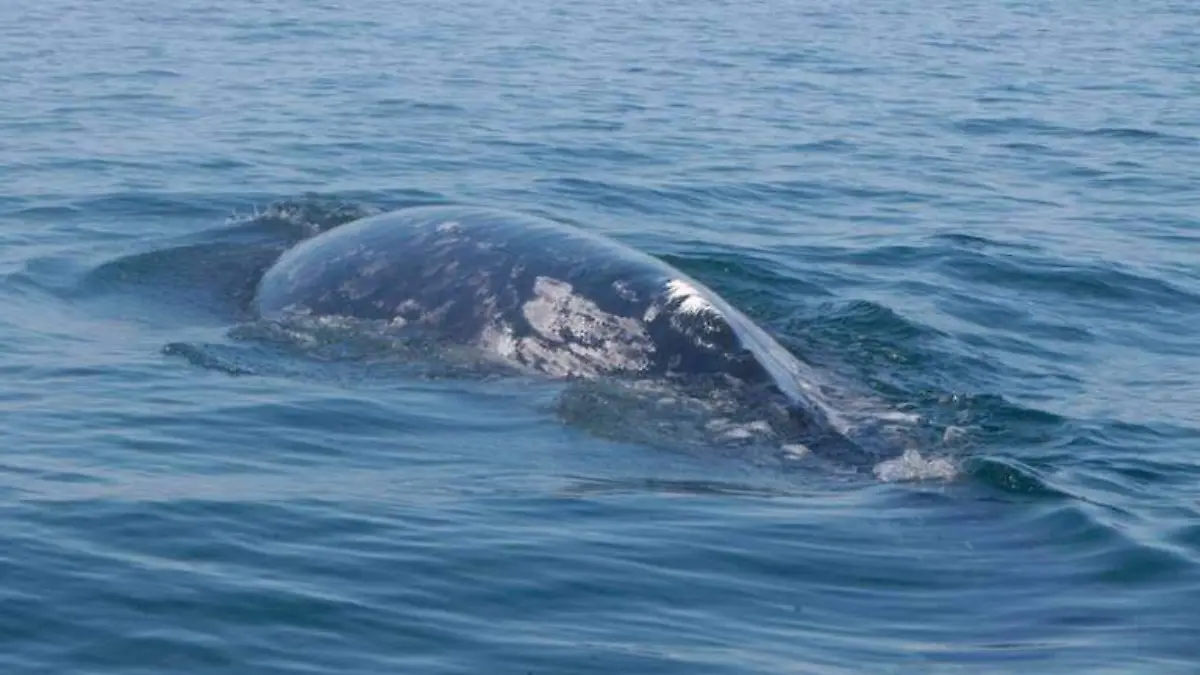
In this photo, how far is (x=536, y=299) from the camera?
11.8 metres

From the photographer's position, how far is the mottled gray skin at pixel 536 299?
11.0 metres

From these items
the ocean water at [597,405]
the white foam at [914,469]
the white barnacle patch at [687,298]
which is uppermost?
the white barnacle patch at [687,298]

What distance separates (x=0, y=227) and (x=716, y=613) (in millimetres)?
9798

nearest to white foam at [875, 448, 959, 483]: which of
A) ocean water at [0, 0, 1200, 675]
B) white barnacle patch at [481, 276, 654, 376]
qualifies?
ocean water at [0, 0, 1200, 675]

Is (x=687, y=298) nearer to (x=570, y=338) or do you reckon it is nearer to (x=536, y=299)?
(x=570, y=338)

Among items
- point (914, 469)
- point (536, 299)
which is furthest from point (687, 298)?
point (914, 469)

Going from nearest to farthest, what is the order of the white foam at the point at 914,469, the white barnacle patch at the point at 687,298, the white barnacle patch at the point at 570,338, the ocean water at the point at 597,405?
1. the ocean water at the point at 597,405
2. the white foam at the point at 914,469
3. the white barnacle patch at the point at 687,298
4. the white barnacle patch at the point at 570,338

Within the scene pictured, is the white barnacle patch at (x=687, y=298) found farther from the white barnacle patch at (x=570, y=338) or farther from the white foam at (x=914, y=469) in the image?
the white foam at (x=914, y=469)

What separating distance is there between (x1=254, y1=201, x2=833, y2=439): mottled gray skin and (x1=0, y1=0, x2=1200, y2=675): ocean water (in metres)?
0.32

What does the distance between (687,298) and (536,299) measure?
0.96 metres

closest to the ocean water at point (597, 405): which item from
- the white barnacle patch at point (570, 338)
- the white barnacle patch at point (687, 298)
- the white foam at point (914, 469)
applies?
the white foam at point (914, 469)

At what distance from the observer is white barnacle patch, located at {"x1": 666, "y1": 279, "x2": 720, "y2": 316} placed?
11.1 m

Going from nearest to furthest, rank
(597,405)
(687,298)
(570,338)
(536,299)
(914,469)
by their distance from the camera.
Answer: (914,469) < (597,405) < (687,298) < (570,338) < (536,299)

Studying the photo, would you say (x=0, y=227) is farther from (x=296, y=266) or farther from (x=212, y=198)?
(x=296, y=266)
